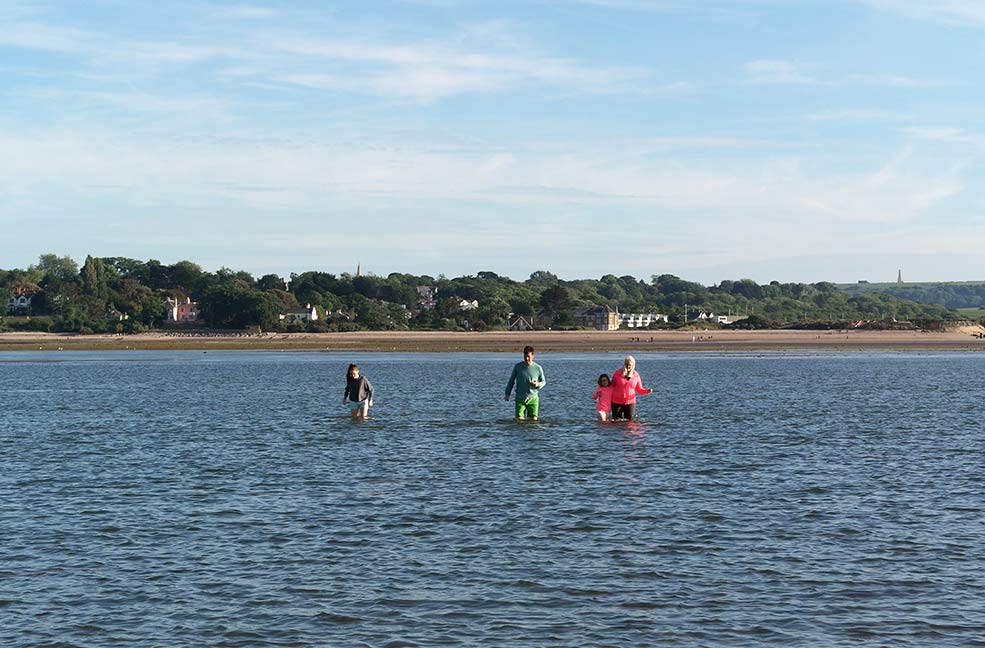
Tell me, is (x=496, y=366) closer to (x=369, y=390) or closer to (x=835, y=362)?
(x=835, y=362)

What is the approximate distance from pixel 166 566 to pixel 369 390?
21578 mm

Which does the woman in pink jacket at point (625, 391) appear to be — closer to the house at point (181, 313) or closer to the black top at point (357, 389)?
the black top at point (357, 389)

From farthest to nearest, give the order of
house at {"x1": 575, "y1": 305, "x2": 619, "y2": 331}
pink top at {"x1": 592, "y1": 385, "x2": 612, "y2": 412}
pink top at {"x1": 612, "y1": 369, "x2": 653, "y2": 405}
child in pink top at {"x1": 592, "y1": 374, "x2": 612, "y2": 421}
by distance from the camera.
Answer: house at {"x1": 575, "y1": 305, "x2": 619, "y2": 331} < pink top at {"x1": 592, "y1": 385, "x2": 612, "y2": 412} < child in pink top at {"x1": 592, "y1": 374, "x2": 612, "y2": 421} < pink top at {"x1": 612, "y1": 369, "x2": 653, "y2": 405}

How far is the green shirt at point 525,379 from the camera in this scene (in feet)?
100

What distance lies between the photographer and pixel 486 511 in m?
18.2

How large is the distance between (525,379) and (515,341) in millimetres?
96563

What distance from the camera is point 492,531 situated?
16516 mm

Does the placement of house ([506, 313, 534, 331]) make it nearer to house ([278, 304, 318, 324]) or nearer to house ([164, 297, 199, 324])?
house ([278, 304, 318, 324])

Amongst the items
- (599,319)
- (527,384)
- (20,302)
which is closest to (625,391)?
(527,384)

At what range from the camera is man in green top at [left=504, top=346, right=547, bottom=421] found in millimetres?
30469

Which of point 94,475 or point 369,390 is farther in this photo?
point 369,390

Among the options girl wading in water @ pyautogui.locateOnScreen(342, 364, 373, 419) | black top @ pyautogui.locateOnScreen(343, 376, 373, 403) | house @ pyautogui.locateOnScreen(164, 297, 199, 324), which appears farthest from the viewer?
house @ pyautogui.locateOnScreen(164, 297, 199, 324)

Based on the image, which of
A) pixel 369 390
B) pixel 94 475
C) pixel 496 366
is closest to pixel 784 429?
pixel 369 390

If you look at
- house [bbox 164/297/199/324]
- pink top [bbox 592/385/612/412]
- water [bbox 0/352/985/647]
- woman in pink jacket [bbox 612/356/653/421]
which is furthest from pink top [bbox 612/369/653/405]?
house [bbox 164/297/199/324]
